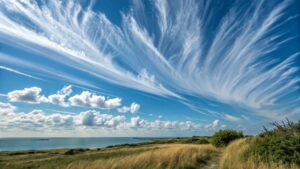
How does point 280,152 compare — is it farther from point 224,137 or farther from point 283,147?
point 224,137

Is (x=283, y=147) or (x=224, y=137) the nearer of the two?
(x=283, y=147)

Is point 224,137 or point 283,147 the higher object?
point 224,137

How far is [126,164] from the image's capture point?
10.5 m

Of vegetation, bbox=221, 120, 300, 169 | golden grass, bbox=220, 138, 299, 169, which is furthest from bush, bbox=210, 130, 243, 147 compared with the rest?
vegetation, bbox=221, 120, 300, 169

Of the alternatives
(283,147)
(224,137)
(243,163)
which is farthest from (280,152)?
(224,137)

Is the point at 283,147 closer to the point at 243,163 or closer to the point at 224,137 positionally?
the point at 243,163

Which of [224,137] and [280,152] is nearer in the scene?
[280,152]

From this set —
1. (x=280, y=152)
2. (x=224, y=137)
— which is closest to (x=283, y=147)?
(x=280, y=152)

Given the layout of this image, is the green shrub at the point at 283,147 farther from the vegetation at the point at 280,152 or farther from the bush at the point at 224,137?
the bush at the point at 224,137

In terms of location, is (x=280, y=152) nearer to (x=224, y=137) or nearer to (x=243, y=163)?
(x=243, y=163)

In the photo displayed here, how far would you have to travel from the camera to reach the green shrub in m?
8.97

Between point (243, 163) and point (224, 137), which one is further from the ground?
point (224, 137)

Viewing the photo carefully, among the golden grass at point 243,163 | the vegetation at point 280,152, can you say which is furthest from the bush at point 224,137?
the vegetation at point 280,152

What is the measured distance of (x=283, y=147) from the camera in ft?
31.7
